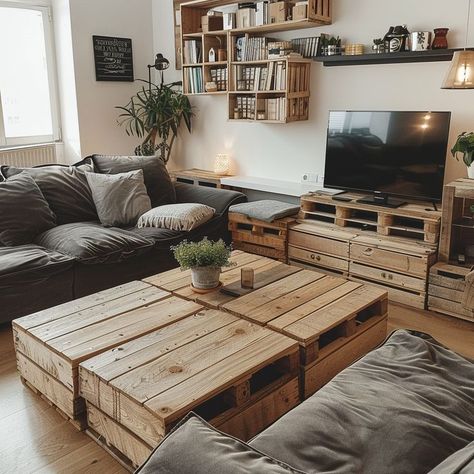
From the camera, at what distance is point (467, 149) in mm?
3148

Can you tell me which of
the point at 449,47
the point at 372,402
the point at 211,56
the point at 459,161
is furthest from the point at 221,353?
the point at 211,56

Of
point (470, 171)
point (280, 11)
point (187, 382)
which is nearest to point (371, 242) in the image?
point (470, 171)

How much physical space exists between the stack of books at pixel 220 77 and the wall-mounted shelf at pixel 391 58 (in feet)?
3.02

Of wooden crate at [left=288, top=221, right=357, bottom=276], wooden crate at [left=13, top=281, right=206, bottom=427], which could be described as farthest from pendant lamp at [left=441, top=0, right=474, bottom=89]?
wooden crate at [left=13, top=281, right=206, bottom=427]

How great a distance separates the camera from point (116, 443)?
187cm

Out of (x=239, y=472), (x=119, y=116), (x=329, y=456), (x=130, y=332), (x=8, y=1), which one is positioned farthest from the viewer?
(x=119, y=116)

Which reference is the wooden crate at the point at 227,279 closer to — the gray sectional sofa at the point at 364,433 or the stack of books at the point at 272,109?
the gray sectional sofa at the point at 364,433

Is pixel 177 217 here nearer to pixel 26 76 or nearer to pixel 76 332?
pixel 76 332

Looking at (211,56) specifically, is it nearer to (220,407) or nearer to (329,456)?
(220,407)

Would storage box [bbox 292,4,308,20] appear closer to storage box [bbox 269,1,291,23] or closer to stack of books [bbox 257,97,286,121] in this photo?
storage box [bbox 269,1,291,23]

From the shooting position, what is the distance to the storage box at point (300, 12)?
12.3ft

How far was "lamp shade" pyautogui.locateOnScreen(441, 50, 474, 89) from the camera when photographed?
9.82 feet

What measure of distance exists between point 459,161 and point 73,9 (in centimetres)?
370

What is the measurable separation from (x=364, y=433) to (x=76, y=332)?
1.30 m
